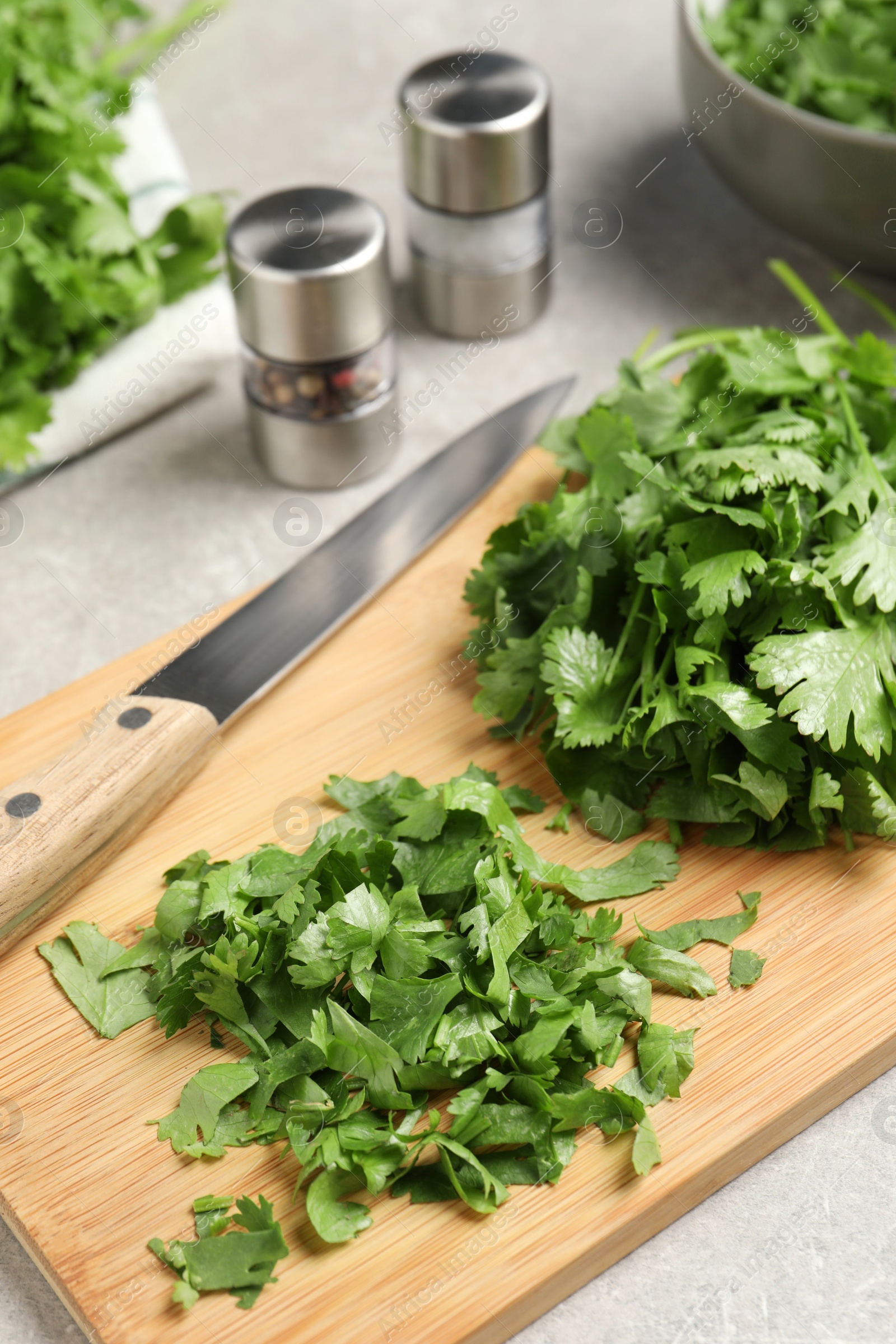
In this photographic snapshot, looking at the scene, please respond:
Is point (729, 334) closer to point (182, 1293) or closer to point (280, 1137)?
point (280, 1137)

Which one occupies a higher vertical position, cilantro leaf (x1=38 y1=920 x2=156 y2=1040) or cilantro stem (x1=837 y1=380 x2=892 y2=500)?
cilantro stem (x1=837 y1=380 x2=892 y2=500)

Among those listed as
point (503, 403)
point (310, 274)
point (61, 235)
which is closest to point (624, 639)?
point (310, 274)

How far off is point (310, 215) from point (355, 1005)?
1.24 meters

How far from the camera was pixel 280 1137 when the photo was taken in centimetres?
124

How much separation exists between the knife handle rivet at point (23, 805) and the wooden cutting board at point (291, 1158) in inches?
5.6

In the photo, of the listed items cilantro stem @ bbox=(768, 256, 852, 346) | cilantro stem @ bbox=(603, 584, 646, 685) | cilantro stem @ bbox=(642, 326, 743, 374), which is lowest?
cilantro stem @ bbox=(603, 584, 646, 685)

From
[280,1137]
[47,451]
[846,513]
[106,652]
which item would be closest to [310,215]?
[47,451]

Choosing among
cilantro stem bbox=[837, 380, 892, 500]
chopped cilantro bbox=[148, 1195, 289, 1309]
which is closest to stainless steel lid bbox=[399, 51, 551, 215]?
cilantro stem bbox=[837, 380, 892, 500]

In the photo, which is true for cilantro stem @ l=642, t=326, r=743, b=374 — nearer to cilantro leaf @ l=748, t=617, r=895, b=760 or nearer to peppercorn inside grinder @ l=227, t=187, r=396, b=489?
peppercorn inside grinder @ l=227, t=187, r=396, b=489

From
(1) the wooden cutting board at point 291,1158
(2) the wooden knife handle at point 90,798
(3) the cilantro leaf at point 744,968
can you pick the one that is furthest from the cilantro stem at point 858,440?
(2) the wooden knife handle at point 90,798

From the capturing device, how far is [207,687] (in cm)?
160

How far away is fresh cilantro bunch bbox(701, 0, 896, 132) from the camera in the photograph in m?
2.13

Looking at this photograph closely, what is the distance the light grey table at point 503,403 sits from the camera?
1241 mm

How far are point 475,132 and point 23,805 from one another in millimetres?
1351
